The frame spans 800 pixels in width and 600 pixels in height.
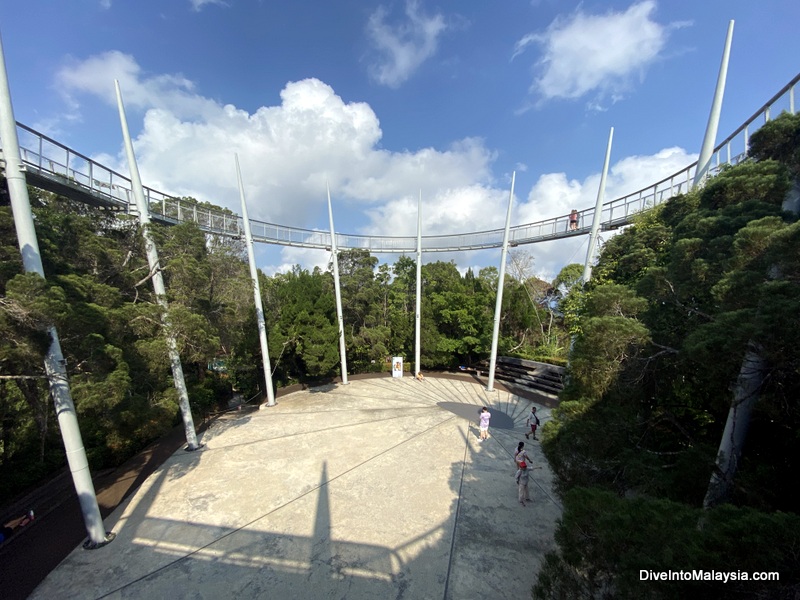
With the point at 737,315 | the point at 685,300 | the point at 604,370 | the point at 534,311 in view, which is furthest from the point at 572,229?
the point at 737,315

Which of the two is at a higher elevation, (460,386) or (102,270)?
(102,270)

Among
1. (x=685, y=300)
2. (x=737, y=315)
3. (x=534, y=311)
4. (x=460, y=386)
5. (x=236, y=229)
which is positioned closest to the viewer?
(x=737, y=315)

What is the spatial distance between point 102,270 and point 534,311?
2184 cm

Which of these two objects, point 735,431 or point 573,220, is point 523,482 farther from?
point 573,220

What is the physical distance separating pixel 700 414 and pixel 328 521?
25.7 feet

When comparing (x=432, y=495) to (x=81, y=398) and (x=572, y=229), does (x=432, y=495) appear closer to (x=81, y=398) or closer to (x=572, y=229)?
(x=81, y=398)

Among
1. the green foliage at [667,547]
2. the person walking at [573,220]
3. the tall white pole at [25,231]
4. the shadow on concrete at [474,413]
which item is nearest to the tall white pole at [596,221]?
the person walking at [573,220]

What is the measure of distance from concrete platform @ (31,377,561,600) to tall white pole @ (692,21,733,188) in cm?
900

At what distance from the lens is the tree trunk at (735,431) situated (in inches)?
160

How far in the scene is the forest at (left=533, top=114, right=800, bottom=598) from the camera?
2.56 meters

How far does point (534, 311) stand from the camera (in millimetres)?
22672

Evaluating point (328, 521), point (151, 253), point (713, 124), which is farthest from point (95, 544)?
point (713, 124)

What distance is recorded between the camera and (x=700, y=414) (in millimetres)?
6754

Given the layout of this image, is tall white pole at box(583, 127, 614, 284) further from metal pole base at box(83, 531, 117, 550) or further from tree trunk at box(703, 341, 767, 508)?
metal pole base at box(83, 531, 117, 550)
